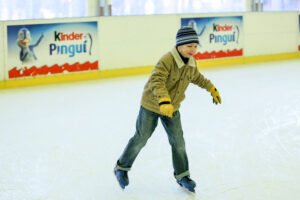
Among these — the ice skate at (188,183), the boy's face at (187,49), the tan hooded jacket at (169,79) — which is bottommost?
the ice skate at (188,183)

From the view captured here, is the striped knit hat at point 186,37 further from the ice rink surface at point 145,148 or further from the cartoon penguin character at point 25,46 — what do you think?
the cartoon penguin character at point 25,46

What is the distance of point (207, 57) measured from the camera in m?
8.54

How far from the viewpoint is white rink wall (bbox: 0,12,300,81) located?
7.38 metres

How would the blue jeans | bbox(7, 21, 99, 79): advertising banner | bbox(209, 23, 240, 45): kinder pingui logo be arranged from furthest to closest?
1. bbox(209, 23, 240, 45): kinder pingui logo
2. bbox(7, 21, 99, 79): advertising banner
3. the blue jeans

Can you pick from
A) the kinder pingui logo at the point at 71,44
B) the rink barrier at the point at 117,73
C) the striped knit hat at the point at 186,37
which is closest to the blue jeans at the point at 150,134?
the striped knit hat at the point at 186,37

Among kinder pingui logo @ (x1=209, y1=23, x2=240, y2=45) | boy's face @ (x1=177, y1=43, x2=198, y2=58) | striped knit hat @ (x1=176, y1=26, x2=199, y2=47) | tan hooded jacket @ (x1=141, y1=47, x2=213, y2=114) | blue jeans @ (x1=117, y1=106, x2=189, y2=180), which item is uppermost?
kinder pingui logo @ (x1=209, y1=23, x2=240, y2=45)

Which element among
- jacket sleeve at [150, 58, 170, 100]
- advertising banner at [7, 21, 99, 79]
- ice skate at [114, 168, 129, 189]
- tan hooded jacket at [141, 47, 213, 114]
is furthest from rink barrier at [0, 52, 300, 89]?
jacket sleeve at [150, 58, 170, 100]

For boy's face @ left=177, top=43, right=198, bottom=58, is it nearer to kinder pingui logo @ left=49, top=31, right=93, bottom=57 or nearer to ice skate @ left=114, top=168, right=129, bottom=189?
ice skate @ left=114, top=168, right=129, bottom=189

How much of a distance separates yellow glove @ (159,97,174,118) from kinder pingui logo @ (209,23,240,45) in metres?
6.68

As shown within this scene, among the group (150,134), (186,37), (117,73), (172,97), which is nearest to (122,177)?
(150,134)

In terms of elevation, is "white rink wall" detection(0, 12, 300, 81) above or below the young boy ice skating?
above

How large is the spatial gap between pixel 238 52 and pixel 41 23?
14.2 ft

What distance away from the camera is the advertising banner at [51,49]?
260 inches

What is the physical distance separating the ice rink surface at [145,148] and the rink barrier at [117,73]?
609 mm
